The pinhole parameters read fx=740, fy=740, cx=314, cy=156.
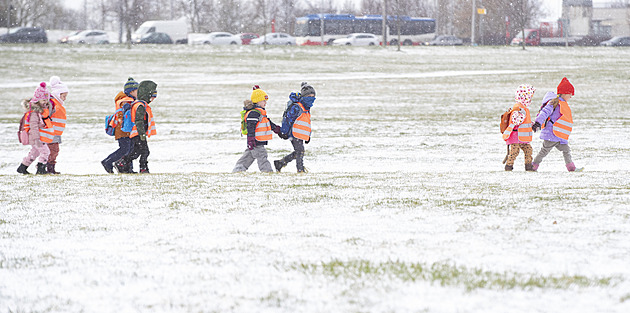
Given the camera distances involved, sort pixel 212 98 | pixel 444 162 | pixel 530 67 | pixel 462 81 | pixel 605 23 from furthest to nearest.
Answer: pixel 605 23
pixel 530 67
pixel 462 81
pixel 212 98
pixel 444 162

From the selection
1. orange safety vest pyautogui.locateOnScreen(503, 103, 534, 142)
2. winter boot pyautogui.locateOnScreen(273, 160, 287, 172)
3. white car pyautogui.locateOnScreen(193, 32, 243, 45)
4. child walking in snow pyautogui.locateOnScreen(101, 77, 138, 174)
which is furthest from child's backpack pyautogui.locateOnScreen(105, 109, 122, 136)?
white car pyautogui.locateOnScreen(193, 32, 243, 45)

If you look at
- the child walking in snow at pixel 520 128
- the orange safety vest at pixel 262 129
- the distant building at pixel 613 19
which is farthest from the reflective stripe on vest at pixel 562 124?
the distant building at pixel 613 19

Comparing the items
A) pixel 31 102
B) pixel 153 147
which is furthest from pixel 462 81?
pixel 31 102

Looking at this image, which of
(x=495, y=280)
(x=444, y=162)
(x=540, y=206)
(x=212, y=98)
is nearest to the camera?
(x=495, y=280)

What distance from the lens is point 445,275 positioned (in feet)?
12.6

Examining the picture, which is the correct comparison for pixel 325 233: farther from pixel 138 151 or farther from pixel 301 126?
pixel 138 151

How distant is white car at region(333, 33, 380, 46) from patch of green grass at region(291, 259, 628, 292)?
204ft

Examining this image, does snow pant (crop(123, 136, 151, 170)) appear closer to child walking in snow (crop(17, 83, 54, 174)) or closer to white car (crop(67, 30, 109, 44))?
child walking in snow (crop(17, 83, 54, 174))

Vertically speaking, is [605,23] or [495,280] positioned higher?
[605,23]

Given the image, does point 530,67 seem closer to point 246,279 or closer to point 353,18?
point 353,18

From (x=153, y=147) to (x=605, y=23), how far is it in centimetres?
8939

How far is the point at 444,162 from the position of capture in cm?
1120

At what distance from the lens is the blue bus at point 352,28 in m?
68.7

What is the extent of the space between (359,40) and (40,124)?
57215 mm
